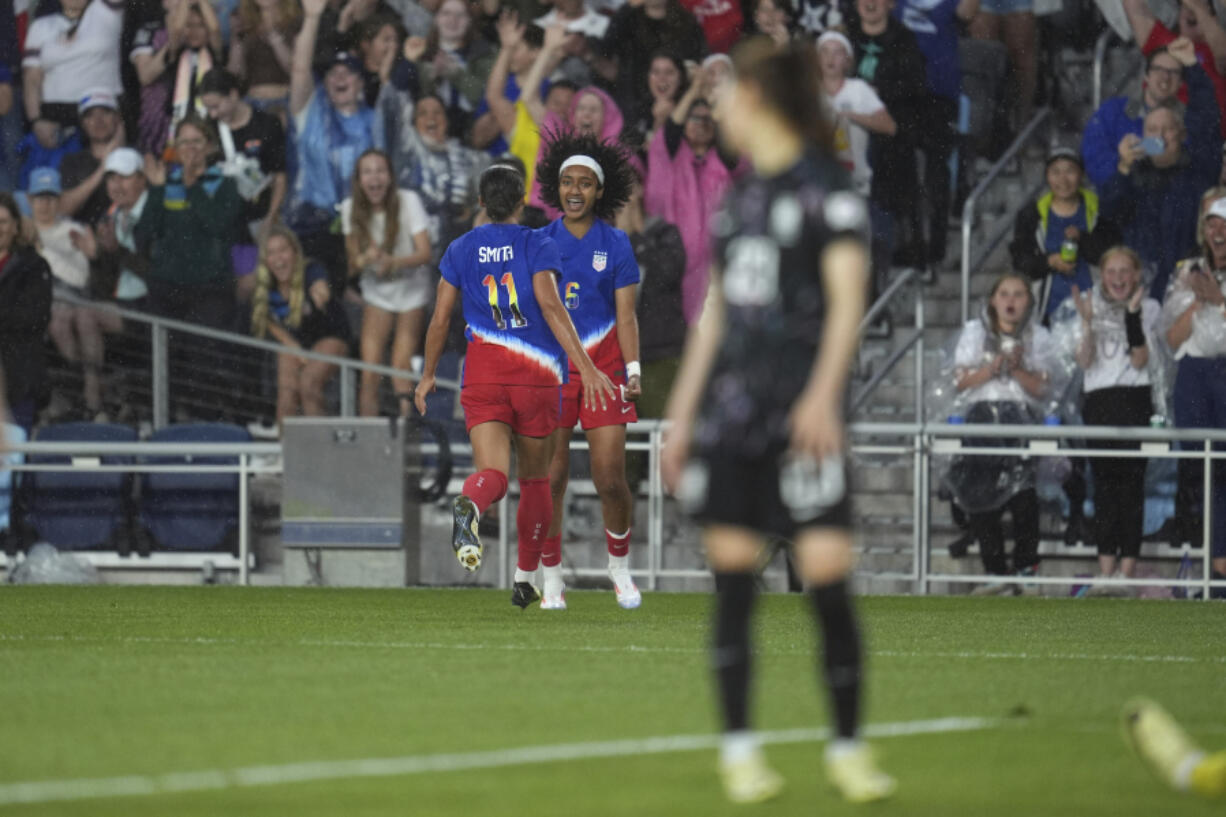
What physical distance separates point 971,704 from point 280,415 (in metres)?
10.2

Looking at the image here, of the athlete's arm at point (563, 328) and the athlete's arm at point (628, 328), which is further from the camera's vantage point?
the athlete's arm at point (628, 328)

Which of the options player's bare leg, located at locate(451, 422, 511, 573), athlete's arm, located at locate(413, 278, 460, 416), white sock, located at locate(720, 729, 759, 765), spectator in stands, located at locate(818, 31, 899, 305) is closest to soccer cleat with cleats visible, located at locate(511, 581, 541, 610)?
player's bare leg, located at locate(451, 422, 511, 573)

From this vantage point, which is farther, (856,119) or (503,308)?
(856,119)

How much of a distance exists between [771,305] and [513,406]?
20.9 ft

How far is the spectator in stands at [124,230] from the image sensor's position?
17.6 meters

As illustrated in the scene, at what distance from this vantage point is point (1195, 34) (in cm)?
1688

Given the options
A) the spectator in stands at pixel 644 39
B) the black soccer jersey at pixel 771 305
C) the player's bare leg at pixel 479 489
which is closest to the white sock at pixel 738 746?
the black soccer jersey at pixel 771 305

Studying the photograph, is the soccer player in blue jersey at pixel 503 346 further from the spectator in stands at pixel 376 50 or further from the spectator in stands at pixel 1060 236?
the spectator in stands at pixel 376 50

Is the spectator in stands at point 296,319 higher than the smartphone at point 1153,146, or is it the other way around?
the smartphone at point 1153,146

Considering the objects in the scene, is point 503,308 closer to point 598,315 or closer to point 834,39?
point 598,315

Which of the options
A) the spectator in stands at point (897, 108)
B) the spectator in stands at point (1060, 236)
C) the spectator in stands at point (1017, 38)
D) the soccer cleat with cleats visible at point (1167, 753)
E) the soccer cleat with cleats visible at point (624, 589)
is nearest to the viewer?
the soccer cleat with cleats visible at point (1167, 753)

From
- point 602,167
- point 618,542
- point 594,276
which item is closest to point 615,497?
point 618,542

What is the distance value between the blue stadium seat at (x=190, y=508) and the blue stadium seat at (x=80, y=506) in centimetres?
18

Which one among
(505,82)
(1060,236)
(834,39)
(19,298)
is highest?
(834,39)
